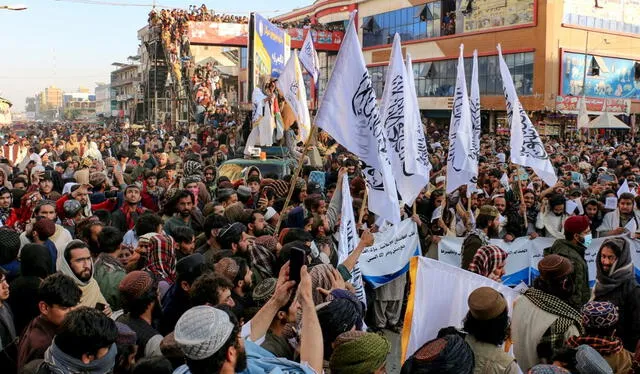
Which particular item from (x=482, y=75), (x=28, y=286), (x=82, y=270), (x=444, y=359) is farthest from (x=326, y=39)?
(x=444, y=359)

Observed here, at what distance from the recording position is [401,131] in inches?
268

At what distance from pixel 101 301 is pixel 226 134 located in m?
17.9

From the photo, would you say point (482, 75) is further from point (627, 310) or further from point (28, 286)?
point (28, 286)

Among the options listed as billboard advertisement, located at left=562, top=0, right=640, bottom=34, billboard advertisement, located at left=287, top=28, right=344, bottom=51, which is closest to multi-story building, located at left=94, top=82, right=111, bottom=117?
billboard advertisement, located at left=287, top=28, right=344, bottom=51

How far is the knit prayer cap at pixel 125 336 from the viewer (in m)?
3.29

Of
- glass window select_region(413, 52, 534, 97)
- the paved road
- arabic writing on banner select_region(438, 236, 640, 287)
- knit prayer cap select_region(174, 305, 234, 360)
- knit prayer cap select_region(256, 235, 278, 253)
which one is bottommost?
the paved road

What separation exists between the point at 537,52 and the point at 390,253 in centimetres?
2930

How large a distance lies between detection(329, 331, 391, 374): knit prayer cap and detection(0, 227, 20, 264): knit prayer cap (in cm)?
306

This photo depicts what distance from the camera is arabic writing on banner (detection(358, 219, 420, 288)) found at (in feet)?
23.8

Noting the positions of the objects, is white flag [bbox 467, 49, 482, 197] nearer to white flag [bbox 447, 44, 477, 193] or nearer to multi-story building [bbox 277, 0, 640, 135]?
white flag [bbox 447, 44, 477, 193]

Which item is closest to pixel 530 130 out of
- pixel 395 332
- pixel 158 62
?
pixel 395 332

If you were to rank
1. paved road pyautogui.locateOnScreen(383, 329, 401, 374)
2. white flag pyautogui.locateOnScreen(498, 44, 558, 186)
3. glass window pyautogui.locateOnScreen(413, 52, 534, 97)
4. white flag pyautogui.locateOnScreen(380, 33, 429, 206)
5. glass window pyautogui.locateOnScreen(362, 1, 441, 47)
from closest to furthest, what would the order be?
paved road pyautogui.locateOnScreen(383, 329, 401, 374) → white flag pyautogui.locateOnScreen(380, 33, 429, 206) → white flag pyautogui.locateOnScreen(498, 44, 558, 186) → glass window pyautogui.locateOnScreen(413, 52, 534, 97) → glass window pyautogui.locateOnScreen(362, 1, 441, 47)

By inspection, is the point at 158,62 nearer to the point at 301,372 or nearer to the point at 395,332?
the point at 395,332

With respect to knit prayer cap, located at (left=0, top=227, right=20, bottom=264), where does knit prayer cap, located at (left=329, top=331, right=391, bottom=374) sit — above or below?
below
